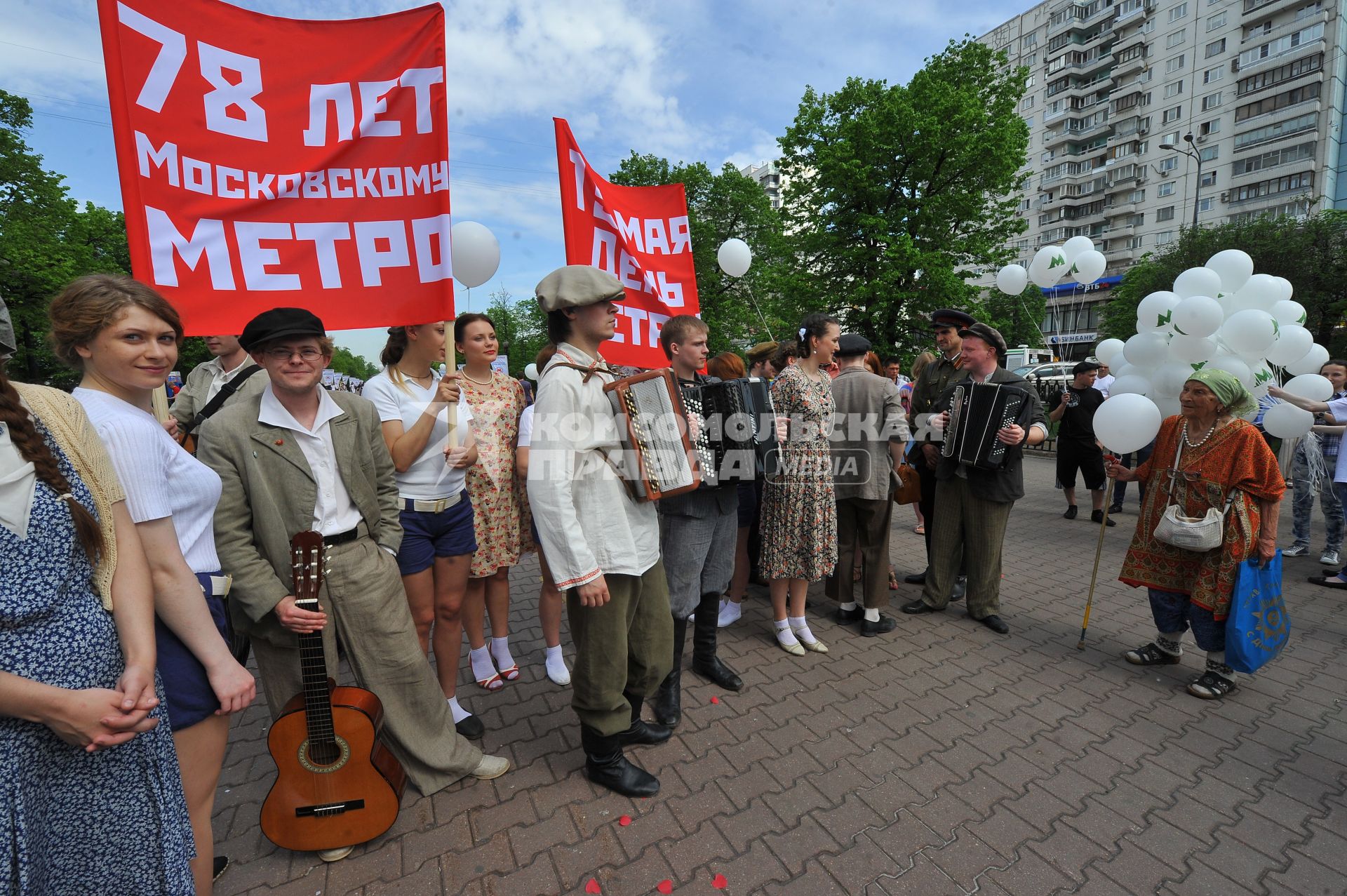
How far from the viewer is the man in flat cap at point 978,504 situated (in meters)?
4.43

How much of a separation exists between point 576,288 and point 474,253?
2138 mm

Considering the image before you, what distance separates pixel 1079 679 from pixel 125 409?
4901mm

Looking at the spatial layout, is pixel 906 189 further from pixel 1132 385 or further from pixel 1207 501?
pixel 1207 501

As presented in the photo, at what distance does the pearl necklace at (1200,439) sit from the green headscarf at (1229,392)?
11 cm

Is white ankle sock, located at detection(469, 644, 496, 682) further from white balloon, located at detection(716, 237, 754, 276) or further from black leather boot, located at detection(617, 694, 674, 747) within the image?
white balloon, located at detection(716, 237, 754, 276)

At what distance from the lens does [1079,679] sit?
12.4ft

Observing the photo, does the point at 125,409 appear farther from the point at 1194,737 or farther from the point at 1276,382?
the point at 1276,382

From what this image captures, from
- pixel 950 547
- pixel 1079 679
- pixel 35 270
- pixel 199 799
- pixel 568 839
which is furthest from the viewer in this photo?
pixel 35 270

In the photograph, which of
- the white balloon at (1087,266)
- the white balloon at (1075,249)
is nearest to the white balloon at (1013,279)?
the white balloon at (1075,249)

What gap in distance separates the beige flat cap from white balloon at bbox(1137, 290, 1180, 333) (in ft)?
13.4

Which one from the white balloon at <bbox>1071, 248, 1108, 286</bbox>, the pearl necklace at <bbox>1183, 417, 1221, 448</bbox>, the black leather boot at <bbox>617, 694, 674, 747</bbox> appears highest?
the white balloon at <bbox>1071, 248, 1108, 286</bbox>

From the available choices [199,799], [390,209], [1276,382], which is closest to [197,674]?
[199,799]

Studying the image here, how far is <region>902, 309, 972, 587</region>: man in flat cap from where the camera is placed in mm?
4988

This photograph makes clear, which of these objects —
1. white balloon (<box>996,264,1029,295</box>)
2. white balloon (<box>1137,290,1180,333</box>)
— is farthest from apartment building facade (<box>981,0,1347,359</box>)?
white balloon (<box>1137,290,1180,333</box>)
